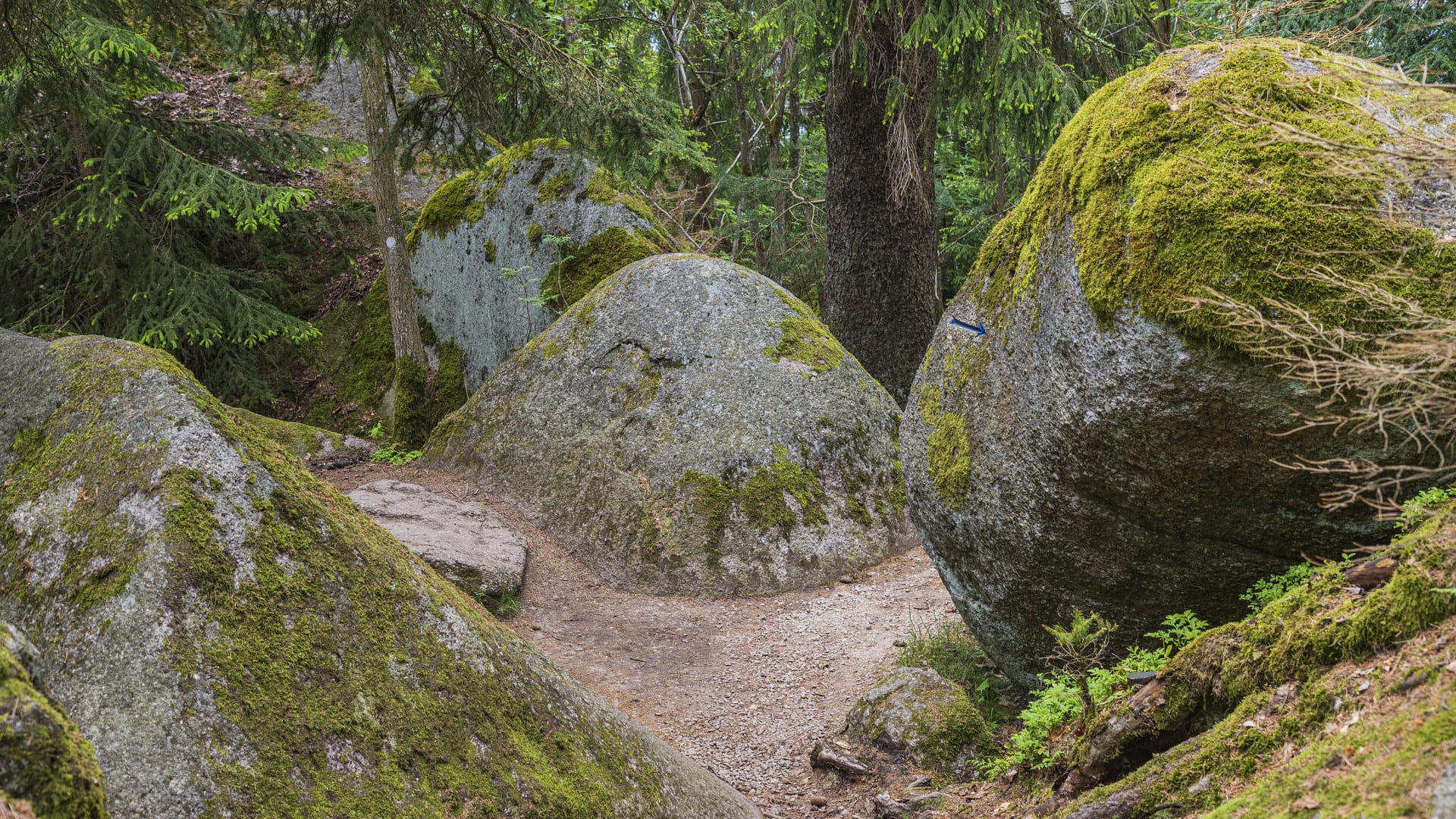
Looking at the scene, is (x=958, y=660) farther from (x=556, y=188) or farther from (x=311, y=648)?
(x=556, y=188)

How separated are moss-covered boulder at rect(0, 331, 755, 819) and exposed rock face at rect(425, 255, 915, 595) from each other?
476cm

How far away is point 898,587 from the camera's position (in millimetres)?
7727

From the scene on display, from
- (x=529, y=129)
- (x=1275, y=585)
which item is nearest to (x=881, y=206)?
(x=529, y=129)

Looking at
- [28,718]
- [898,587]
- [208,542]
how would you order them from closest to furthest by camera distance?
[28,718]
[208,542]
[898,587]

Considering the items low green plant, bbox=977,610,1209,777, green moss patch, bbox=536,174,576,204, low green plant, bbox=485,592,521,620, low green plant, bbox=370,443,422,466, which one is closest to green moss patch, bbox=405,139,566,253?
green moss patch, bbox=536,174,576,204

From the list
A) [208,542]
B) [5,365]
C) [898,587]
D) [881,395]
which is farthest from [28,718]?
[881,395]

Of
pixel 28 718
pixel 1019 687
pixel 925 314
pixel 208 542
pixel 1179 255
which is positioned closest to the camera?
pixel 28 718

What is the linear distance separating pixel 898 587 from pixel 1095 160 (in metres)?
4.41

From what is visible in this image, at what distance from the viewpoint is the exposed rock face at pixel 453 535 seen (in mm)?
7379

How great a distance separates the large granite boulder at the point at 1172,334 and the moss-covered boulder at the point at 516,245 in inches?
296

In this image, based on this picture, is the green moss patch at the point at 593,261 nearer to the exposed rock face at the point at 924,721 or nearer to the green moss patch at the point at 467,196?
the green moss patch at the point at 467,196

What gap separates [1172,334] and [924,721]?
96.4 inches

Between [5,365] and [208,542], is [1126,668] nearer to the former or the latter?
[208,542]

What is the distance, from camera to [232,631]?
256 centimetres
